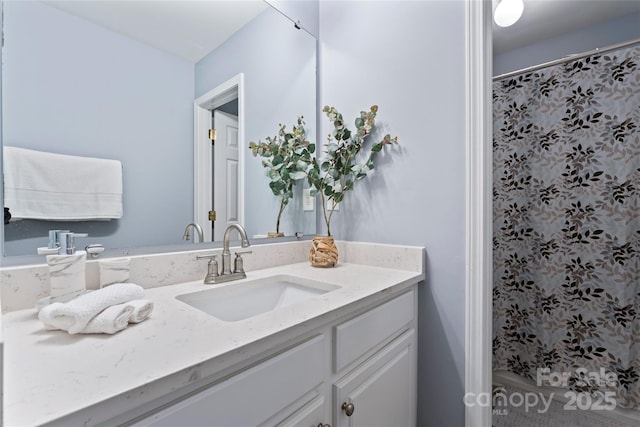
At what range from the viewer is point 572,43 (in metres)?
2.03

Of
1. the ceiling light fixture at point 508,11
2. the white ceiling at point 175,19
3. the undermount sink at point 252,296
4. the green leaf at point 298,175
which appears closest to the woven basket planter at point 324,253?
the undermount sink at point 252,296

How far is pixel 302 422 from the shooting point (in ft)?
2.15

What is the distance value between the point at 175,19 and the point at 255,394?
117 cm

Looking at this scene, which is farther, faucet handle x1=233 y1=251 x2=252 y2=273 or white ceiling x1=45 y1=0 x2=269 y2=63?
faucet handle x1=233 y1=251 x2=252 y2=273

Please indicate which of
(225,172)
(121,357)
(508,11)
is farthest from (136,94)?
(508,11)

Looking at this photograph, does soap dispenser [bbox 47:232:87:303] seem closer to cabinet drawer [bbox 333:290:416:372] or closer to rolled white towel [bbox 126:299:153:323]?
rolled white towel [bbox 126:299:153:323]

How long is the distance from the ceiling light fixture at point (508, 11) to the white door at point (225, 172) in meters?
1.40

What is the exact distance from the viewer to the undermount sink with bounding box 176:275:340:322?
0.92 meters

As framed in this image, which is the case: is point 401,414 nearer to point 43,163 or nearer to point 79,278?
point 79,278

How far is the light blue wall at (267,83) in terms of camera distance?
1.18 m

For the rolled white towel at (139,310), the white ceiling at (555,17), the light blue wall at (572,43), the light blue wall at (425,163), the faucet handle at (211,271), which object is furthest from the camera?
the light blue wall at (572,43)

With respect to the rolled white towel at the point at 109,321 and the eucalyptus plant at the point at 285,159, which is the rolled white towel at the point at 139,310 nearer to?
the rolled white towel at the point at 109,321

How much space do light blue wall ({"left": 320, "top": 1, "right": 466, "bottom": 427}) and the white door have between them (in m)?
0.53

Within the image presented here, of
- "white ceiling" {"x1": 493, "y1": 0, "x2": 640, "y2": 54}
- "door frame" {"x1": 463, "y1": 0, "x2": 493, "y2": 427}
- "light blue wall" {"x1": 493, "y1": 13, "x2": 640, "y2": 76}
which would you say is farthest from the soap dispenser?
"light blue wall" {"x1": 493, "y1": 13, "x2": 640, "y2": 76}
